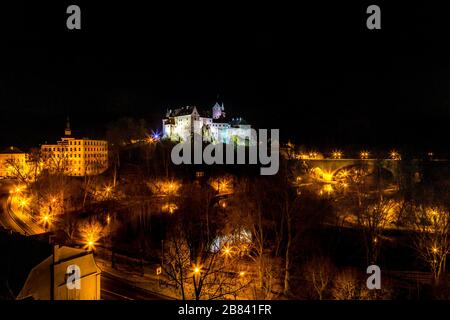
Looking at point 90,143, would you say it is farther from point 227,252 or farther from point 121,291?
point 121,291

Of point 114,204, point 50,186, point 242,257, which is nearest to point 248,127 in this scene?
point 114,204

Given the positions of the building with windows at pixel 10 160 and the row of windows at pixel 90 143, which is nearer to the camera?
the building with windows at pixel 10 160

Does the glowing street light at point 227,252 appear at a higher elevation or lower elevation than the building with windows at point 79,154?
lower

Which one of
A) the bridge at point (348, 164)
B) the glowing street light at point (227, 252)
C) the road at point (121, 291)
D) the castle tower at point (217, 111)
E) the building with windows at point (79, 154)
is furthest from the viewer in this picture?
the castle tower at point (217, 111)

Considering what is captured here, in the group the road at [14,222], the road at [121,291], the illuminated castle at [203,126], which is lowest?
the road at [121,291]

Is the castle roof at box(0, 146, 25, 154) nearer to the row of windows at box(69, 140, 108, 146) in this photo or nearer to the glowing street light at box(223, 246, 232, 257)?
the row of windows at box(69, 140, 108, 146)

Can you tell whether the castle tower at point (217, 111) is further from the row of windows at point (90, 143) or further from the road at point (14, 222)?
the road at point (14, 222)

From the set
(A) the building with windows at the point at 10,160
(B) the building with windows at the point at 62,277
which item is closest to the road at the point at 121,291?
(B) the building with windows at the point at 62,277

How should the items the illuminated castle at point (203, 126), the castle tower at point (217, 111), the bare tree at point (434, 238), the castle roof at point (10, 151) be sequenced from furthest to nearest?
the castle tower at point (217, 111), the illuminated castle at point (203, 126), the castle roof at point (10, 151), the bare tree at point (434, 238)
